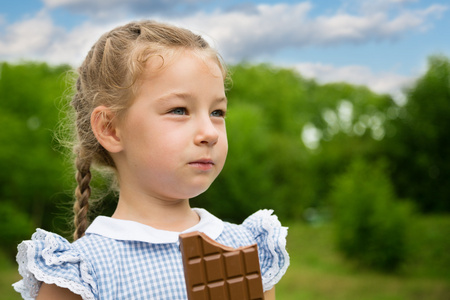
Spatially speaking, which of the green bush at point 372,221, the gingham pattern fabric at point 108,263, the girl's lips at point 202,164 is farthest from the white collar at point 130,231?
the green bush at point 372,221

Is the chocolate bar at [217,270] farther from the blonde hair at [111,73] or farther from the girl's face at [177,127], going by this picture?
the blonde hair at [111,73]

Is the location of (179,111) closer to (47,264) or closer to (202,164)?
(202,164)

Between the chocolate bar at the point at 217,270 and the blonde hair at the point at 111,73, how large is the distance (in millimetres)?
836

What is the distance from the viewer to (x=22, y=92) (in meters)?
25.5

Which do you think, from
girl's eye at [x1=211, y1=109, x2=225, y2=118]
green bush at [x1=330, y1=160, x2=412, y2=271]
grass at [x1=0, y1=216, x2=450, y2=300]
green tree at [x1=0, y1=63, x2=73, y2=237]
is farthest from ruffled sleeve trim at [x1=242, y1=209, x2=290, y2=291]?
green tree at [x1=0, y1=63, x2=73, y2=237]

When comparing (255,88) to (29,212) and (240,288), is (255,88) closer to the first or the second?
(29,212)

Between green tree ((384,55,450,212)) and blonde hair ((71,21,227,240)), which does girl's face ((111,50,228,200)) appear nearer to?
blonde hair ((71,21,227,240))

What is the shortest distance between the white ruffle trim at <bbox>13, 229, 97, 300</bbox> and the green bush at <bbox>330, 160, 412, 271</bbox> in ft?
53.5

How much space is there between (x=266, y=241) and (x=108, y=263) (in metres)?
0.82

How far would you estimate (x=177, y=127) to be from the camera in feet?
8.12

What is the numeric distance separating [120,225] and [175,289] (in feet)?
1.29

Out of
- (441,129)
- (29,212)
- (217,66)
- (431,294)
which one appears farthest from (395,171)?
(217,66)

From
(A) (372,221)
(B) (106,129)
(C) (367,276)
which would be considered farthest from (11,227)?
(B) (106,129)

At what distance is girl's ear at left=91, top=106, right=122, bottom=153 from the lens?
2.68 m
